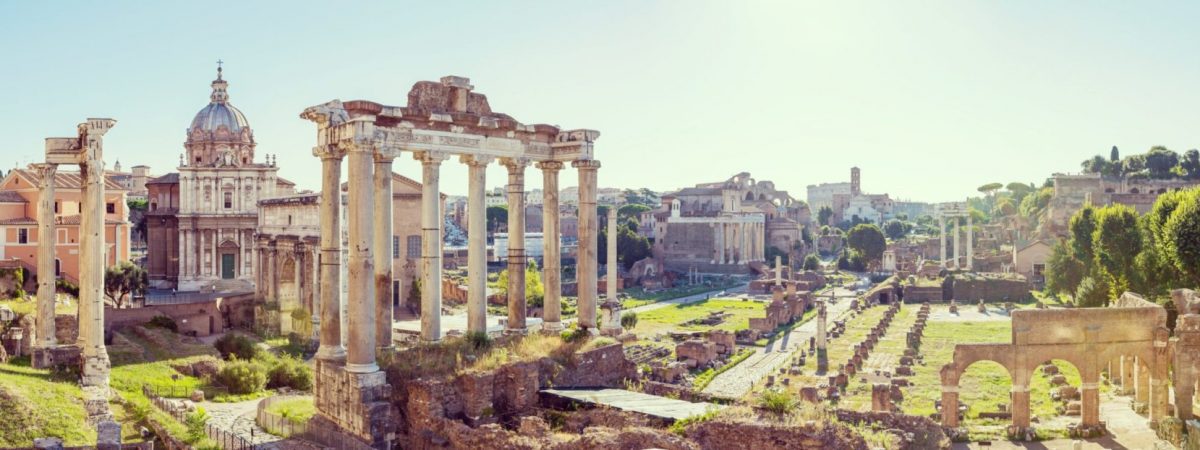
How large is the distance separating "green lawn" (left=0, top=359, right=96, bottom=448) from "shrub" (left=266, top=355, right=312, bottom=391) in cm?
598

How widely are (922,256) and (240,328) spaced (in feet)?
274

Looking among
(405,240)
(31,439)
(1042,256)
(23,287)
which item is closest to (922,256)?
(1042,256)

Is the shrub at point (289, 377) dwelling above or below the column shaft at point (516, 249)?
below

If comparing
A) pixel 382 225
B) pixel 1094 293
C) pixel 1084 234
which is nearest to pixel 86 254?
pixel 382 225

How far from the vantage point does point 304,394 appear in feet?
74.5

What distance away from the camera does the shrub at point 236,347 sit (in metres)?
30.2

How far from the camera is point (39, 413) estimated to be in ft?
54.7

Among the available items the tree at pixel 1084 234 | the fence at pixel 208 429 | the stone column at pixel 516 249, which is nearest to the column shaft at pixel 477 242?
the stone column at pixel 516 249

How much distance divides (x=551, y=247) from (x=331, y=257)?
5.88 meters

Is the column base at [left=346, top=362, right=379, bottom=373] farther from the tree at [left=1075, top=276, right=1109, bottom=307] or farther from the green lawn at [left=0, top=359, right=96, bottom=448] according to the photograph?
the tree at [left=1075, top=276, right=1109, bottom=307]

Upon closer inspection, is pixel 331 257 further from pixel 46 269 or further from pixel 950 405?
pixel 950 405

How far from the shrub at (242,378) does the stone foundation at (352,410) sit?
8.19m

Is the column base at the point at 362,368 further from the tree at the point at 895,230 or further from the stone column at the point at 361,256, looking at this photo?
the tree at the point at 895,230

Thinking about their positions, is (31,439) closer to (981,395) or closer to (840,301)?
(981,395)
